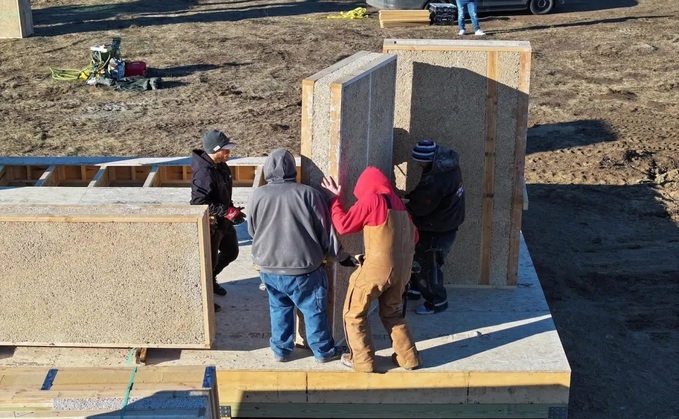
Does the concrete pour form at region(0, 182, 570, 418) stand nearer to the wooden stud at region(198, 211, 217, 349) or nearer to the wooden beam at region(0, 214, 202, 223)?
the wooden stud at region(198, 211, 217, 349)

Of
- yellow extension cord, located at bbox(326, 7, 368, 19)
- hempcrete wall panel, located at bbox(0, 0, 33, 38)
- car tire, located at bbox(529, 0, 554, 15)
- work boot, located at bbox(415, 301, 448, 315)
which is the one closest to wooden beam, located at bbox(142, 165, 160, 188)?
work boot, located at bbox(415, 301, 448, 315)

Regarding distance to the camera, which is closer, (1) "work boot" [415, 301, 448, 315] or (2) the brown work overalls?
(2) the brown work overalls

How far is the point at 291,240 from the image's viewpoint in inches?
239

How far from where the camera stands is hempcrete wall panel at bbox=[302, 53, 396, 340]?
615 centimetres

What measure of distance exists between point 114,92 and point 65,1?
31.1 feet

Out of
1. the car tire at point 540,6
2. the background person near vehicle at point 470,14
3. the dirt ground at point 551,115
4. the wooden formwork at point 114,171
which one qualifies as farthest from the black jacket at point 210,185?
the car tire at point 540,6

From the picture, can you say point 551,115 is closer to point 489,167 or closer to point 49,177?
point 489,167

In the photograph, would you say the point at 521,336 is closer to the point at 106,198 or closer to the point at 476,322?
the point at 476,322

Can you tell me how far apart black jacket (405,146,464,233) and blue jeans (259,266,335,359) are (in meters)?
1.11

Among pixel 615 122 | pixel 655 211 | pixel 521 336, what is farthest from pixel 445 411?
pixel 615 122

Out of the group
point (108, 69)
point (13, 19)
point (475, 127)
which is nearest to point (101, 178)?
point (475, 127)

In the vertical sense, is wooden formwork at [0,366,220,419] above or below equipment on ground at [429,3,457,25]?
below

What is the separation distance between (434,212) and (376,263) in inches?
45.7

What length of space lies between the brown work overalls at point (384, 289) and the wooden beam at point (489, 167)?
1694 mm
